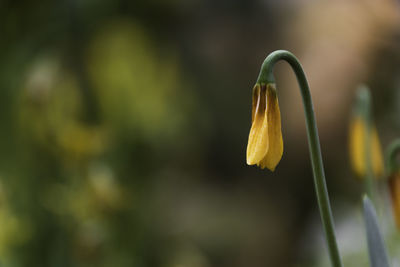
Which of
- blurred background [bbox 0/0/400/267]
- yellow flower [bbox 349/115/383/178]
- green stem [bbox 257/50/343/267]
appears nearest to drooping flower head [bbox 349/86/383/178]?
yellow flower [bbox 349/115/383/178]

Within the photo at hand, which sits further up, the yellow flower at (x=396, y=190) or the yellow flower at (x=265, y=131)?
the yellow flower at (x=265, y=131)

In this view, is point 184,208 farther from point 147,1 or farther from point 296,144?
point 147,1

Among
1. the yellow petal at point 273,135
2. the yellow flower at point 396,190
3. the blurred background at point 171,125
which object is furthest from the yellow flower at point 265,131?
the blurred background at point 171,125

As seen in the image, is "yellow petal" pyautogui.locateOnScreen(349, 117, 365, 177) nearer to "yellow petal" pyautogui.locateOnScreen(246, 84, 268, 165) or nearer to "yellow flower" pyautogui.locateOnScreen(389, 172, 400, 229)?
"yellow flower" pyautogui.locateOnScreen(389, 172, 400, 229)

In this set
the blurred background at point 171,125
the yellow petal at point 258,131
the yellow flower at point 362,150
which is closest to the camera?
the yellow petal at point 258,131

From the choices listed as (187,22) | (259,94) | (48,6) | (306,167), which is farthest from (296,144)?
(259,94)

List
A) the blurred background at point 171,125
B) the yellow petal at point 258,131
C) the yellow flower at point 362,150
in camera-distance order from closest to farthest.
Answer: the yellow petal at point 258,131 < the yellow flower at point 362,150 < the blurred background at point 171,125

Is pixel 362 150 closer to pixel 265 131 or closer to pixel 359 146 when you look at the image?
pixel 359 146

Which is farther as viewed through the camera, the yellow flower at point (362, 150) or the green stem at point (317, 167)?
the yellow flower at point (362, 150)

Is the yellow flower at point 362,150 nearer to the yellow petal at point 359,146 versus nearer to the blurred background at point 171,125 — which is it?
the yellow petal at point 359,146
